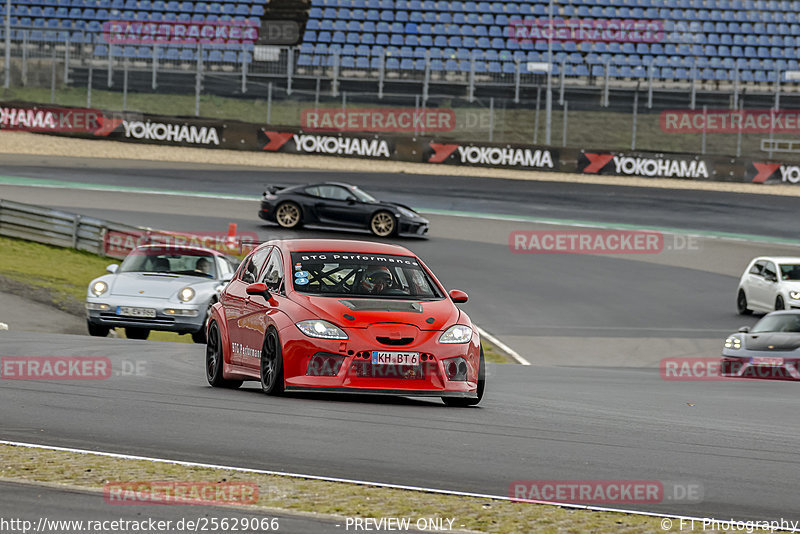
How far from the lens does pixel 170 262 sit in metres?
17.5

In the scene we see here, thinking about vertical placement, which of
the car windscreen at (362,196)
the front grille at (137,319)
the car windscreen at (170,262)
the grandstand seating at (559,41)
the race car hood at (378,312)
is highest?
the grandstand seating at (559,41)

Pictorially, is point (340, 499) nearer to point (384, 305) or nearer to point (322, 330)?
point (322, 330)

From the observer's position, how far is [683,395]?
13.0 m

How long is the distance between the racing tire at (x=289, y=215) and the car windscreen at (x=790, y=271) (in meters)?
11.8

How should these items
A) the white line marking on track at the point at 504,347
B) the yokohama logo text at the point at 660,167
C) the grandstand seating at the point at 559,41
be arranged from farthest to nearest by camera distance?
the grandstand seating at the point at 559,41, the yokohama logo text at the point at 660,167, the white line marking on track at the point at 504,347

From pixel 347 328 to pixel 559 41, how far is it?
39246 mm

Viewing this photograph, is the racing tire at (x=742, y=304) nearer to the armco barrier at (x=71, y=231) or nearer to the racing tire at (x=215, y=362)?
the armco barrier at (x=71, y=231)

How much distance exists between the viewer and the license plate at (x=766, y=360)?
1719cm

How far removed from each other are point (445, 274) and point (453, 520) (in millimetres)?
20835

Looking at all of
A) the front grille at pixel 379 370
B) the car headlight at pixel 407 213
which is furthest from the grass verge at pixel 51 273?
the front grille at pixel 379 370

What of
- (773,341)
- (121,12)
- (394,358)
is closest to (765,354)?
(773,341)

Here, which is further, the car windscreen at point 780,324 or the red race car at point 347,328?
the car windscreen at point 780,324

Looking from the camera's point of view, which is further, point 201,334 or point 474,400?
point 201,334

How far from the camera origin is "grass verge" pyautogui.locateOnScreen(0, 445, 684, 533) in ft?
19.2
